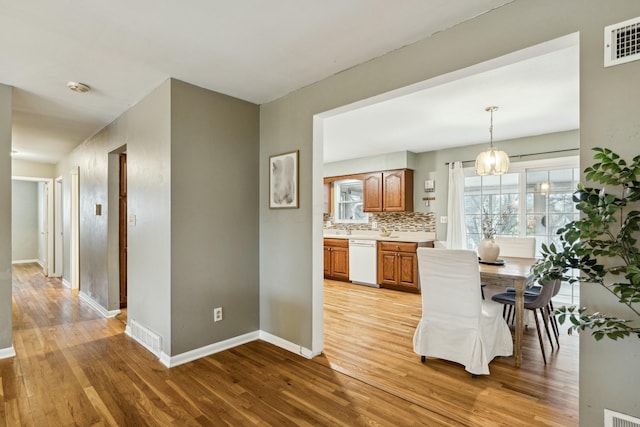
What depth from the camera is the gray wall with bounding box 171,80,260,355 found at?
2869 millimetres

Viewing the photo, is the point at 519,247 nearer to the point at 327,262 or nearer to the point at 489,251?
the point at 489,251

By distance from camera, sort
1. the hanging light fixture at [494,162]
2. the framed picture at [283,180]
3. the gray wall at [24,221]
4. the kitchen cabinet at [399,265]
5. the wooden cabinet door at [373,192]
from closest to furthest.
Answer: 1. the framed picture at [283,180]
2. the hanging light fixture at [494,162]
3. the kitchen cabinet at [399,265]
4. the wooden cabinet door at [373,192]
5. the gray wall at [24,221]

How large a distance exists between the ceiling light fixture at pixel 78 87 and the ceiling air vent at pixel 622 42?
3.81 meters

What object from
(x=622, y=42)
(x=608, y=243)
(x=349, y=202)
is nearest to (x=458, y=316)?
(x=608, y=243)

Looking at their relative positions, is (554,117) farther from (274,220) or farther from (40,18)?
(40,18)

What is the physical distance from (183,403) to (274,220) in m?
1.73

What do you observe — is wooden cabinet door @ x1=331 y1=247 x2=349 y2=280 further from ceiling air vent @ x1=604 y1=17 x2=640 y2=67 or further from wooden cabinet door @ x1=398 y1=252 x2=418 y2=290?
ceiling air vent @ x1=604 y1=17 x2=640 y2=67

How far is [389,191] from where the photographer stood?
6191mm

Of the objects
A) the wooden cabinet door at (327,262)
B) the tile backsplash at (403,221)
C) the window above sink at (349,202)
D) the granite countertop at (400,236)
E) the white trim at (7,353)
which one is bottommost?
the white trim at (7,353)

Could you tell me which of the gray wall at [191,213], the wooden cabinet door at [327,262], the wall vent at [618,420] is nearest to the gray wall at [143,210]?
the gray wall at [191,213]

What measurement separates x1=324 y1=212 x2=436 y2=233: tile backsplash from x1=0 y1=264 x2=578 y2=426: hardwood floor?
109 inches

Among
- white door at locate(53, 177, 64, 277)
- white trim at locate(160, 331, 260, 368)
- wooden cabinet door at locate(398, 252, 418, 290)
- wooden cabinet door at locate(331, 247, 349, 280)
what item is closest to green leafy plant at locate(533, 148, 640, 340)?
white trim at locate(160, 331, 260, 368)

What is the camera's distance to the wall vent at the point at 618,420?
148cm

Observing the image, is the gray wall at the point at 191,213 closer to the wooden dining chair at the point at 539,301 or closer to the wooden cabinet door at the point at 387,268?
the wooden dining chair at the point at 539,301
